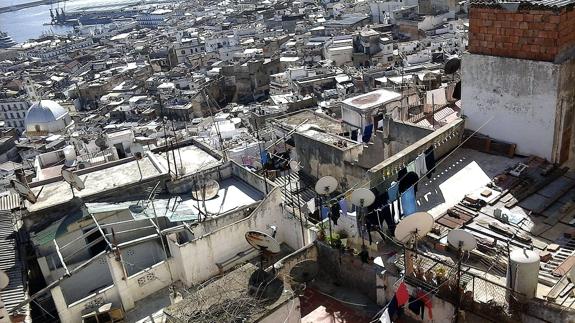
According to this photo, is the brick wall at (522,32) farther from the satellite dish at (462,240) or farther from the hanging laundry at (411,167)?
the satellite dish at (462,240)

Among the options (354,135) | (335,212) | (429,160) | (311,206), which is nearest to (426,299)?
(335,212)

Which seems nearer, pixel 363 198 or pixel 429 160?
pixel 363 198

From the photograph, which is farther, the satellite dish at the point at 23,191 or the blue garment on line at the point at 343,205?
the satellite dish at the point at 23,191

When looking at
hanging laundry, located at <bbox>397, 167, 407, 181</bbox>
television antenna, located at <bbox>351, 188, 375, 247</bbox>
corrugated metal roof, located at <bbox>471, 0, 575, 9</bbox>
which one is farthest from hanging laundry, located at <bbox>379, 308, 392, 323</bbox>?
corrugated metal roof, located at <bbox>471, 0, 575, 9</bbox>

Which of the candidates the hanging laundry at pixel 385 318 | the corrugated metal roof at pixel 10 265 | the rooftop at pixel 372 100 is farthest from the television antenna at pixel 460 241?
the rooftop at pixel 372 100

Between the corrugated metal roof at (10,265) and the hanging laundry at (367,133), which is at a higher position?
the hanging laundry at (367,133)

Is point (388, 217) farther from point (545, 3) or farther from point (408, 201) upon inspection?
point (545, 3)
